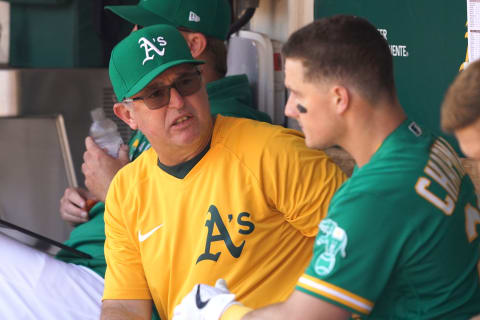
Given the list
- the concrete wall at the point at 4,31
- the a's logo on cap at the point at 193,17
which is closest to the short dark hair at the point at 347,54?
the a's logo on cap at the point at 193,17

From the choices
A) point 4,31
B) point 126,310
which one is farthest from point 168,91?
point 4,31

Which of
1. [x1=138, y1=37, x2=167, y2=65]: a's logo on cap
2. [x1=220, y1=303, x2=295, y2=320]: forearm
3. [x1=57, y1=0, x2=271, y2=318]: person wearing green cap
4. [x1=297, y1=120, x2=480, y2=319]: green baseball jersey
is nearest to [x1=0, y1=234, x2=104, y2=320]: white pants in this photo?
[x1=57, y1=0, x2=271, y2=318]: person wearing green cap

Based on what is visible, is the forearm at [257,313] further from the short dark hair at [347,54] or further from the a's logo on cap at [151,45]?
the a's logo on cap at [151,45]

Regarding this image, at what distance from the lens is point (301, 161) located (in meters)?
1.95

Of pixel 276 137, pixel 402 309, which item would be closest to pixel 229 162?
pixel 276 137

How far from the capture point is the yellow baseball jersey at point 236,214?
1.95 m

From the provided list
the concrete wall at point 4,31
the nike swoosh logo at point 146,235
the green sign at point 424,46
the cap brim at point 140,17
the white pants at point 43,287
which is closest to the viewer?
the nike swoosh logo at point 146,235

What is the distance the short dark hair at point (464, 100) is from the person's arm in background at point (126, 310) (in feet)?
3.91

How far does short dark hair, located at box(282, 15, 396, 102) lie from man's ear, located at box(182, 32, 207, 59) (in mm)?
1183

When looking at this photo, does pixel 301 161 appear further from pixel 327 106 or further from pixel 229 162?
pixel 327 106

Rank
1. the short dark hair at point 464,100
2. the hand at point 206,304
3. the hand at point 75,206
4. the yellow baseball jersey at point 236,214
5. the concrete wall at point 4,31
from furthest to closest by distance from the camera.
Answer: the concrete wall at point 4,31, the hand at point 75,206, the yellow baseball jersey at point 236,214, the hand at point 206,304, the short dark hair at point 464,100

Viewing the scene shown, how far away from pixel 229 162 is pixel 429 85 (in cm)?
87

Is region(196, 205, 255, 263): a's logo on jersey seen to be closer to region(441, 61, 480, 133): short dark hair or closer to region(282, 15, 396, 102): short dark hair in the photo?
region(282, 15, 396, 102): short dark hair

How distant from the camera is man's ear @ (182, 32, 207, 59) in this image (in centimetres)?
271
